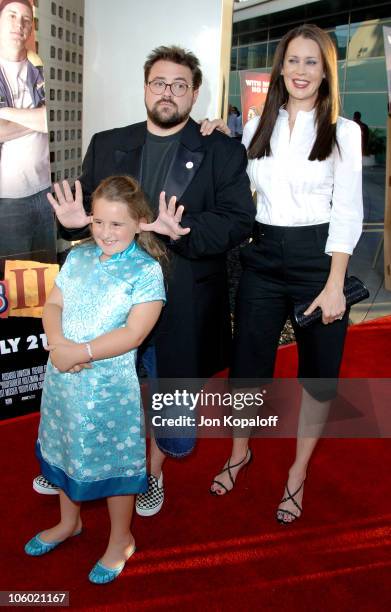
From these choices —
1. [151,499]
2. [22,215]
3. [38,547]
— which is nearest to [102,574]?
[38,547]

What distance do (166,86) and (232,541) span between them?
1.57m

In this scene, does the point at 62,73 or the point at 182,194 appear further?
the point at 62,73

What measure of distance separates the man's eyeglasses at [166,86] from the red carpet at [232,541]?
1514mm

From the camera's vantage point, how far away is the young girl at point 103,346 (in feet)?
5.56

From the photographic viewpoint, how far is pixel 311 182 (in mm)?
1979

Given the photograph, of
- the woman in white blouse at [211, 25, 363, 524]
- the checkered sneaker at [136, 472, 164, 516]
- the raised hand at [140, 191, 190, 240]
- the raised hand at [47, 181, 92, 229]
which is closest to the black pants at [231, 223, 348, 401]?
the woman in white blouse at [211, 25, 363, 524]

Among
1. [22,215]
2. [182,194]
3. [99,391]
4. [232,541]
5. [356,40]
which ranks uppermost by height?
[356,40]

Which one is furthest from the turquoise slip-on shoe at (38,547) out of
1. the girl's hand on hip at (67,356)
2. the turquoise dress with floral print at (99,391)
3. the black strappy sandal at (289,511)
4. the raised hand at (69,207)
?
the raised hand at (69,207)

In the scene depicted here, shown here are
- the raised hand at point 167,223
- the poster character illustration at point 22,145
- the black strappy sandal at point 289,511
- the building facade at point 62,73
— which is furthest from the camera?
the building facade at point 62,73

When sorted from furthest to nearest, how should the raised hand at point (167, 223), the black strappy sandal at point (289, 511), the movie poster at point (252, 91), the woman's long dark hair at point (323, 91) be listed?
the movie poster at point (252, 91) → the black strappy sandal at point (289, 511) → the woman's long dark hair at point (323, 91) → the raised hand at point (167, 223)

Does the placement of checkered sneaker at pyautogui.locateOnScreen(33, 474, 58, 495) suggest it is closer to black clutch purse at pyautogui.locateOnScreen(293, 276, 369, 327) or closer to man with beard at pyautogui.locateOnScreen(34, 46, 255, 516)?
man with beard at pyautogui.locateOnScreen(34, 46, 255, 516)

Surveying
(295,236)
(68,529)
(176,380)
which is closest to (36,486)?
(68,529)

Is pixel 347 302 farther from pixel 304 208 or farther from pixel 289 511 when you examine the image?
pixel 289 511

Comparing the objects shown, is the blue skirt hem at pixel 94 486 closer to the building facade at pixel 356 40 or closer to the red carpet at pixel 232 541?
the red carpet at pixel 232 541
